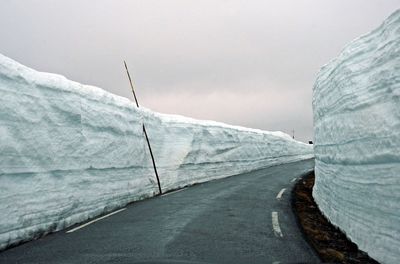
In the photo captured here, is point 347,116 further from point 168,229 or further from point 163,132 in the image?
point 163,132

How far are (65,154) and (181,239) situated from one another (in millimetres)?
3678

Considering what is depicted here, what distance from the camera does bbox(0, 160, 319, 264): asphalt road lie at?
4.71m

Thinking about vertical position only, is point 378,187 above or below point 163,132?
below

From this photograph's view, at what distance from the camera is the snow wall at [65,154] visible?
20.6ft

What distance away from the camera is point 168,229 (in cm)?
639

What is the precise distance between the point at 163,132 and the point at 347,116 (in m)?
10.4

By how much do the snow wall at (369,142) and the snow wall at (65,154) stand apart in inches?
204

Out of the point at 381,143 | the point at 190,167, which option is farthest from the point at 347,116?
the point at 190,167

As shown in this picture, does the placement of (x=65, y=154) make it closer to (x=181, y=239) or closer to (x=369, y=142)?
(x=181, y=239)

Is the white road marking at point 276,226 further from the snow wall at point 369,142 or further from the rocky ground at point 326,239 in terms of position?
the snow wall at point 369,142

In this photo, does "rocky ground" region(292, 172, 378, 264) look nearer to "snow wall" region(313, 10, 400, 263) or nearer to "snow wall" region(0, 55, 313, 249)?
"snow wall" region(313, 10, 400, 263)

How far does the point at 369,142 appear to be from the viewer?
499 centimetres

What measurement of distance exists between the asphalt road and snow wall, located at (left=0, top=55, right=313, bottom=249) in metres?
0.62

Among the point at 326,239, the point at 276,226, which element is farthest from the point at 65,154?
the point at 326,239
